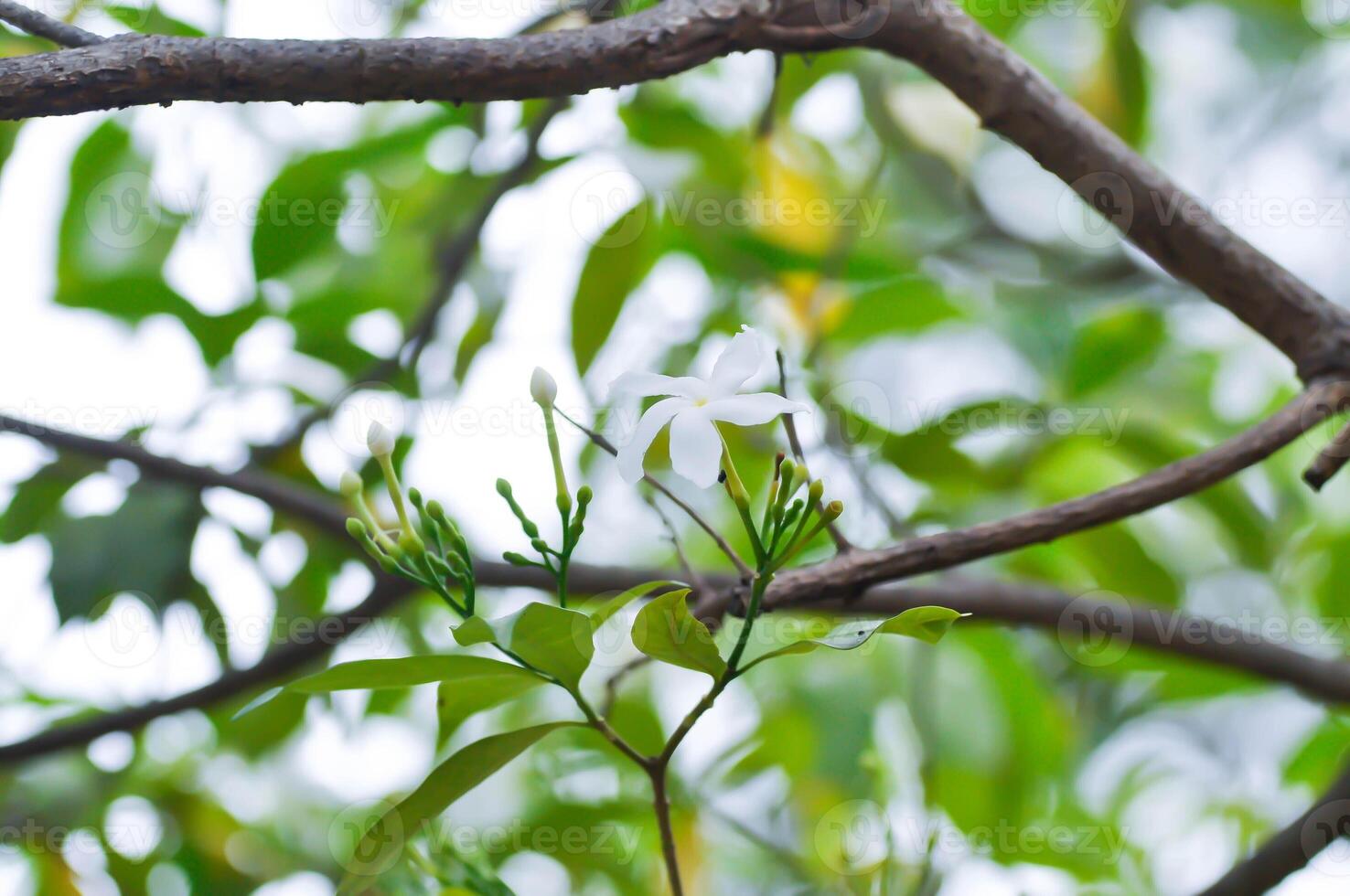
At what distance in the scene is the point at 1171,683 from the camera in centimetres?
100

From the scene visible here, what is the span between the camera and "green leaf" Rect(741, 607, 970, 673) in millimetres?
333

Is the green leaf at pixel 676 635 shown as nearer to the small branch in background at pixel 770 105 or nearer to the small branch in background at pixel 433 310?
the small branch in background at pixel 770 105

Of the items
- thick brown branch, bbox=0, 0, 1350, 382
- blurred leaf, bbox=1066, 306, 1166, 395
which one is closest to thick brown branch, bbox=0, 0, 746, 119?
thick brown branch, bbox=0, 0, 1350, 382

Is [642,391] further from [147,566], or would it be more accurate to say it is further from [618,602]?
[147,566]

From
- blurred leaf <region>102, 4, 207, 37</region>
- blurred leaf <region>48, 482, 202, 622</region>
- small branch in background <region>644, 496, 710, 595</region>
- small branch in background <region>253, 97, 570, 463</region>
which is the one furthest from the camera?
small branch in background <region>253, 97, 570, 463</region>

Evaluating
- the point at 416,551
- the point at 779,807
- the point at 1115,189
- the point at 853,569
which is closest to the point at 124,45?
the point at 416,551

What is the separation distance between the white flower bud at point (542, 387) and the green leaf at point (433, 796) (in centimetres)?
12

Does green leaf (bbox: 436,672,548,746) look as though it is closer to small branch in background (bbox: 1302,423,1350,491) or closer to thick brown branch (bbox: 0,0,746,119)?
thick brown branch (bbox: 0,0,746,119)

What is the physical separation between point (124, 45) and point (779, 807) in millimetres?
826

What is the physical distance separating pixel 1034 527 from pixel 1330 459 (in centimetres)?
14

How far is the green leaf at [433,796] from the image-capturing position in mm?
373

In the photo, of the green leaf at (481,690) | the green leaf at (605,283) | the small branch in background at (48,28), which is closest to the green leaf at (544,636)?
the green leaf at (481,690)

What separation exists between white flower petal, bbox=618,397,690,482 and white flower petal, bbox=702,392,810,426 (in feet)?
0.04

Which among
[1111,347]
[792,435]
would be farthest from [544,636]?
[1111,347]
